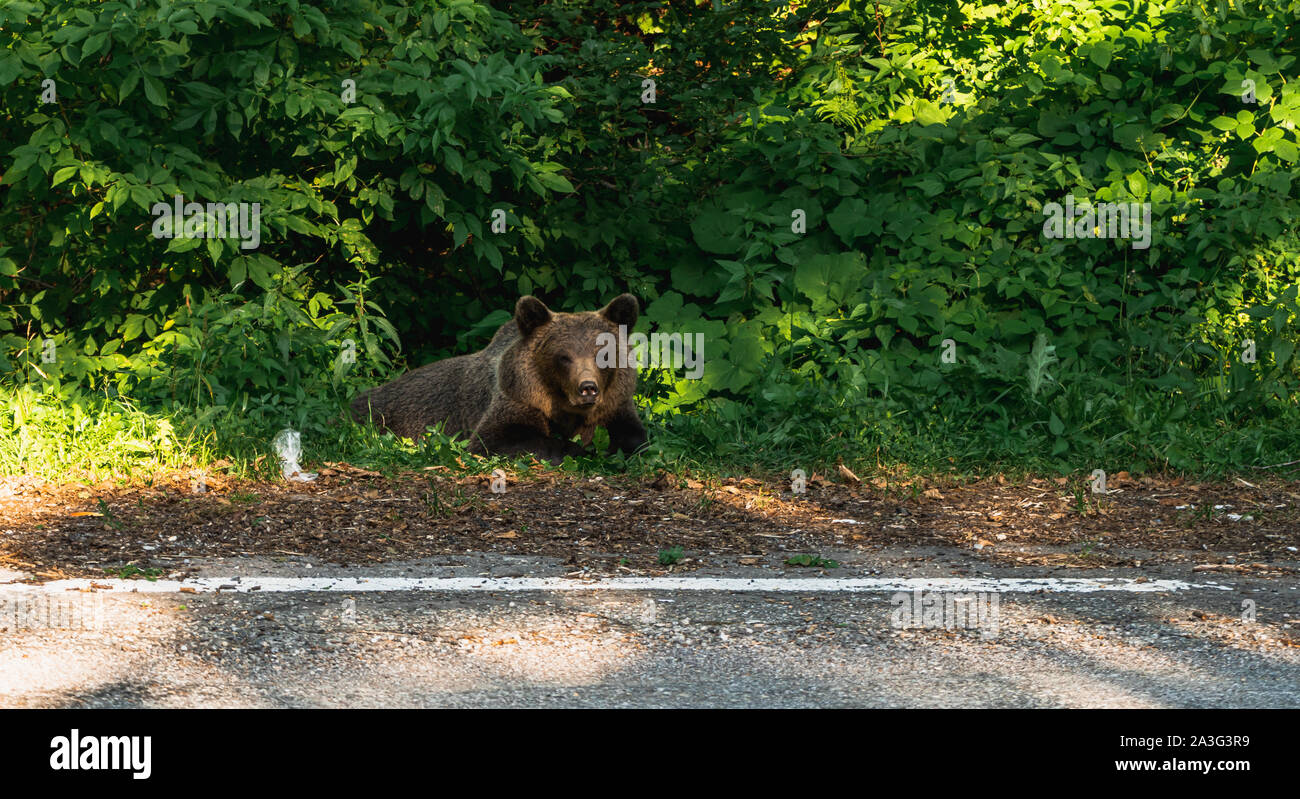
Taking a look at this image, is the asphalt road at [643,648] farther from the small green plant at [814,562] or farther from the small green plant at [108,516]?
the small green plant at [108,516]

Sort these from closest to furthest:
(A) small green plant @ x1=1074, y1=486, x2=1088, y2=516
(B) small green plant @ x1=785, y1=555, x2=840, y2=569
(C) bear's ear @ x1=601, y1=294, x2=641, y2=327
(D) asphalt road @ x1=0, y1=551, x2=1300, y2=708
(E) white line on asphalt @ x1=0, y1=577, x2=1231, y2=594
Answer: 1. (D) asphalt road @ x1=0, y1=551, x2=1300, y2=708
2. (E) white line on asphalt @ x1=0, y1=577, x2=1231, y2=594
3. (B) small green plant @ x1=785, y1=555, x2=840, y2=569
4. (A) small green plant @ x1=1074, y1=486, x2=1088, y2=516
5. (C) bear's ear @ x1=601, y1=294, x2=641, y2=327

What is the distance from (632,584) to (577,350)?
3276 millimetres

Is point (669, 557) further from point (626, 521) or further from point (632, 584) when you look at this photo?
point (626, 521)

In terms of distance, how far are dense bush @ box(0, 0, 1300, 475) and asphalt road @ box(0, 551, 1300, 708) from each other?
116 inches

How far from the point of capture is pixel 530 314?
341 inches

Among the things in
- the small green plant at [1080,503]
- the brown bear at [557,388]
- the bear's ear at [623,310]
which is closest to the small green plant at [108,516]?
the brown bear at [557,388]

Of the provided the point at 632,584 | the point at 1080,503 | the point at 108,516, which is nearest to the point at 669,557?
the point at 632,584

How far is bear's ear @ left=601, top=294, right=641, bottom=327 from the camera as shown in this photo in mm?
8555

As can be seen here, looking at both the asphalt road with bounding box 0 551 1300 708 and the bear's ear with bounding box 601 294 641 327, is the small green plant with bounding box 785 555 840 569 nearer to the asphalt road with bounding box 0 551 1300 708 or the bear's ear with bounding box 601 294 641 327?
the asphalt road with bounding box 0 551 1300 708

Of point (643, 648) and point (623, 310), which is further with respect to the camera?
point (623, 310)

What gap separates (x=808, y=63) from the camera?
1050 centimetres

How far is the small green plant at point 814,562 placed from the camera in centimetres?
577

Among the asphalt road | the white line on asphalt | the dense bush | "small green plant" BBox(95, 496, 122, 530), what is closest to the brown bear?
the dense bush

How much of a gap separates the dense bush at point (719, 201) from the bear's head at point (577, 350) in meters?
0.48
